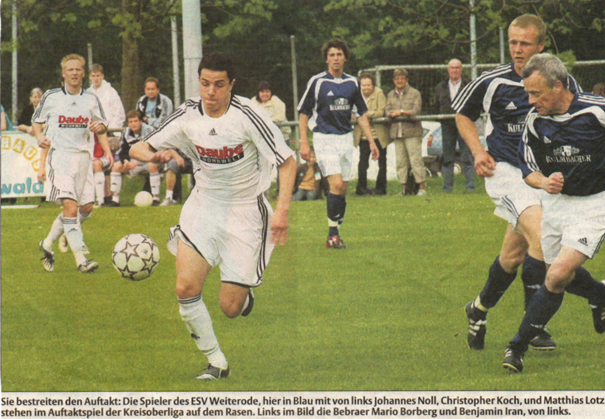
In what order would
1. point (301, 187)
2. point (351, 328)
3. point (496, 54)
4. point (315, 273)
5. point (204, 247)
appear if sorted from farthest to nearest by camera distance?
point (301, 187), point (496, 54), point (315, 273), point (351, 328), point (204, 247)

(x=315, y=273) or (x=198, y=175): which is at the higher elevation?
(x=198, y=175)

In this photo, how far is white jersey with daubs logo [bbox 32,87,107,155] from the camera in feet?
27.9

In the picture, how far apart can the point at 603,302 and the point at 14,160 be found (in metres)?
10.4

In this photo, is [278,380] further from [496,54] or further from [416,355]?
[496,54]

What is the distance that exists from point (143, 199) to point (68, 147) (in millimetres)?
5168

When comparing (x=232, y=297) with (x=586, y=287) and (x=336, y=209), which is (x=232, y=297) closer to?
(x=586, y=287)

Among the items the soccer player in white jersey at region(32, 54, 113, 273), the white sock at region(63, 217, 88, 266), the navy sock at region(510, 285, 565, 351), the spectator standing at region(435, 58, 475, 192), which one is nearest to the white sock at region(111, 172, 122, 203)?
the spectator standing at region(435, 58, 475, 192)

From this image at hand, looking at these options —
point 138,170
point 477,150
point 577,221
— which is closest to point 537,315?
point 577,221

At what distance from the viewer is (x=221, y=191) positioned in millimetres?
5180

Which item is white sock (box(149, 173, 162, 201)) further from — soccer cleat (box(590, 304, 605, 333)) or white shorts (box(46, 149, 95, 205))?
soccer cleat (box(590, 304, 605, 333))

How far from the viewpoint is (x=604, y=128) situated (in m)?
4.62

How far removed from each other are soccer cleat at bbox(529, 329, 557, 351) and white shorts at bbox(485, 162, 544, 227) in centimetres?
62
